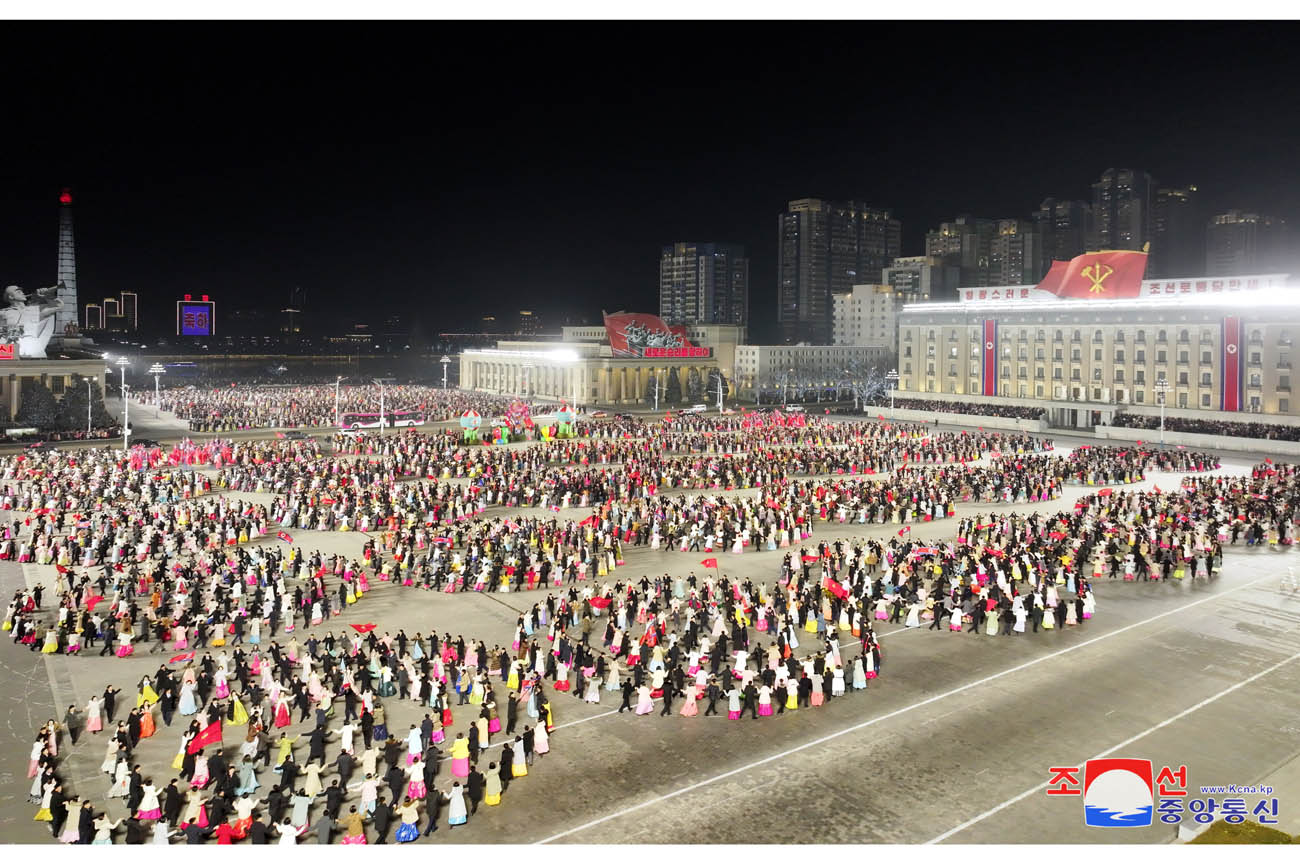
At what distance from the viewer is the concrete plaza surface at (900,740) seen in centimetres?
1431

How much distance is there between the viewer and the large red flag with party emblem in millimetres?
77438

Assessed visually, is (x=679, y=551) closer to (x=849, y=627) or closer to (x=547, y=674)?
(x=849, y=627)

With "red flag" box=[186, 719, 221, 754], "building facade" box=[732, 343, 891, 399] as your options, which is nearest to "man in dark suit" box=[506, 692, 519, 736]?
"red flag" box=[186, 719, 221, 754]

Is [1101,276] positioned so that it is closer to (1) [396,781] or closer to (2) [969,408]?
(2) [969,408]

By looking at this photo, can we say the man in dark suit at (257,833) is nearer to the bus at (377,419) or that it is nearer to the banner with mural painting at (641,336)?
the bus at (377,419)

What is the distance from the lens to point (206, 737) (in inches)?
659

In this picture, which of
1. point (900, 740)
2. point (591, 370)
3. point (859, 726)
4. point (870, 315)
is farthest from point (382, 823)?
point (870, 315)

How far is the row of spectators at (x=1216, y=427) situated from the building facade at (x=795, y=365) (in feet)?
190

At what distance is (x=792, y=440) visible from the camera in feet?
215

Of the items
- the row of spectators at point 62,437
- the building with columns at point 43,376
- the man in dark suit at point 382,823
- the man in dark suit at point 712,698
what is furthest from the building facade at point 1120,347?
the man in dark suit at point 382,823

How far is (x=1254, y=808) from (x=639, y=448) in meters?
47.6

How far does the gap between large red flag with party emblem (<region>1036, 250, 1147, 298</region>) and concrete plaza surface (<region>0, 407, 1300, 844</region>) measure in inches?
2307

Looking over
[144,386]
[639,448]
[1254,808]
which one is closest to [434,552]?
[1254,808]

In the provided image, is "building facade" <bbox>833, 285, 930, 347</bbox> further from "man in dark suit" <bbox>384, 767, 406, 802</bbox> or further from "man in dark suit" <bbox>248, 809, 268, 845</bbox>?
"man in dark suit" <bbox>248, 809, 268, 845</bbox>
